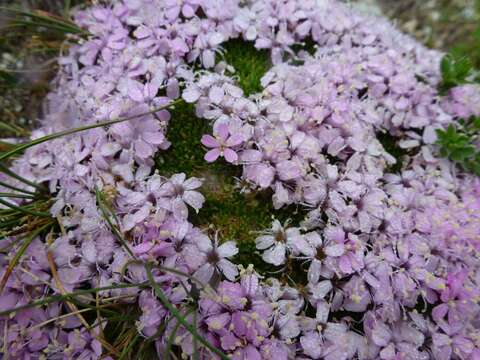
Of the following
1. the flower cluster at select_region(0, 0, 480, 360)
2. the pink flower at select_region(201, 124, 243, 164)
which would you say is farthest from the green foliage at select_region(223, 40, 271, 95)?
the pink flower at select_region(201, 124, 243, 164)

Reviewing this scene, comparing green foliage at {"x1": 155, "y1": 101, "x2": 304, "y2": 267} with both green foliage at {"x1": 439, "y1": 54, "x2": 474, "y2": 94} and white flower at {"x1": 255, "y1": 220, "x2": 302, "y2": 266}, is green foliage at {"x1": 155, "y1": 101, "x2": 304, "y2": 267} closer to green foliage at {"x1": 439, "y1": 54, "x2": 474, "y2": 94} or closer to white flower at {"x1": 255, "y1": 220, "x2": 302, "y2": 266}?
white flower at {"x1": 255, "y1": 220, "x2": 302, "y2": 266}

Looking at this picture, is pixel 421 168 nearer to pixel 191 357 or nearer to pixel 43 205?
pixel 191 357

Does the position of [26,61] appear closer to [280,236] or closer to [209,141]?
[209,141]

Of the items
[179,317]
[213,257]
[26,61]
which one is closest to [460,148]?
[213,257]

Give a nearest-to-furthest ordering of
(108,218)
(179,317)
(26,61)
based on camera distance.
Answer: (179,317) → (108,218) → (26,61)

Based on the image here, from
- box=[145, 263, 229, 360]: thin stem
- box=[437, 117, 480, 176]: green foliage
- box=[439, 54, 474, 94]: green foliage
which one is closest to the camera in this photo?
box=[145, 263, 229, 360]: thin stem

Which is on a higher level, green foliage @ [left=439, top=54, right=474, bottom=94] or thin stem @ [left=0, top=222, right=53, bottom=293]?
green foliage @ [left=439, top=54, right=474, bottom=94]

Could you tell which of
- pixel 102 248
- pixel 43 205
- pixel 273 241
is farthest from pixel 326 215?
pixel 43 205
